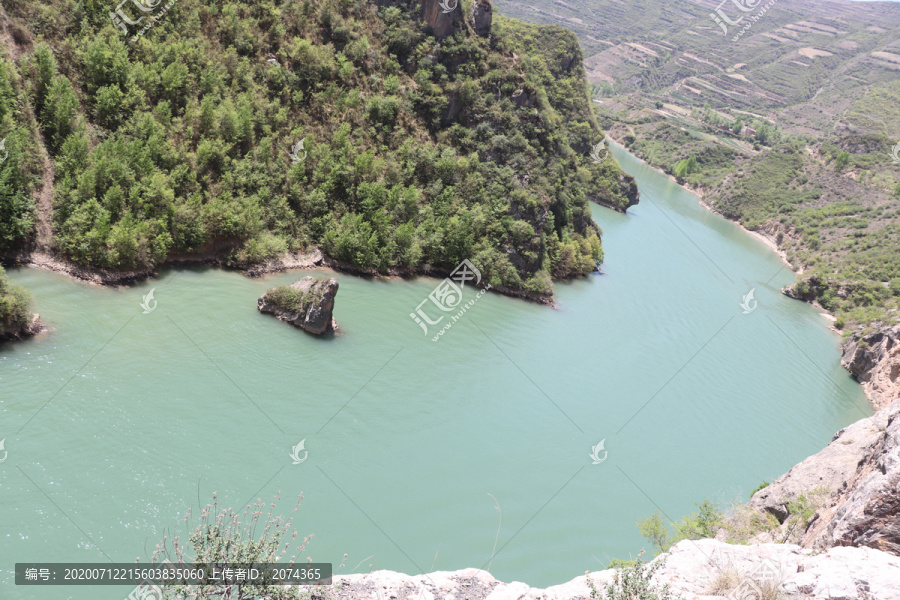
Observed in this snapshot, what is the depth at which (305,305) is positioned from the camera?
27547 millimetres

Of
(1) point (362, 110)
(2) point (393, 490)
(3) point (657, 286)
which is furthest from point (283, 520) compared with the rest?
(3) point (657, 286)

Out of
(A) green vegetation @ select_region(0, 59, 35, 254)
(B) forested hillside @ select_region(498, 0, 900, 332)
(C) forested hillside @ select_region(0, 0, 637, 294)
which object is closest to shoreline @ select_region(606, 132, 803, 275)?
(B) forested hillside @ select_region(498, 0, 900, 332)

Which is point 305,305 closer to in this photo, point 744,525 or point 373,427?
point 373,427

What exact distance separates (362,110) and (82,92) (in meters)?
20.2

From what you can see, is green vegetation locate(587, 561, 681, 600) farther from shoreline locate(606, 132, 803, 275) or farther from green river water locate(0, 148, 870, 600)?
shoreline locate(606, 132, 803, 275)

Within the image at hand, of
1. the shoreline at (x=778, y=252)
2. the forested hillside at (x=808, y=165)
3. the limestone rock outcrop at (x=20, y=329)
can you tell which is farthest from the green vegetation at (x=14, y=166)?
the shoreline at (x=778, y=252)

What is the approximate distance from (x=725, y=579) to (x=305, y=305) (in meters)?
22.7

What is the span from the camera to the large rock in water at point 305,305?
2744cm

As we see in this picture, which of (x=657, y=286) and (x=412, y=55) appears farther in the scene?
(x=657, y=286)

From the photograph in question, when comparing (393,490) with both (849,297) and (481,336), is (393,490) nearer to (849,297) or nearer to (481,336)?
(481,336)

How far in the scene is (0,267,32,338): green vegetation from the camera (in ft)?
64.8

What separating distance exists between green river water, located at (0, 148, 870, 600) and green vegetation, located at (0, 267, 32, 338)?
944 millimetres

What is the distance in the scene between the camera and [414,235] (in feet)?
135

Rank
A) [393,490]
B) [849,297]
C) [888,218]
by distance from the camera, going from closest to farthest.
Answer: [393,490]
[849,297]
[888,218]
